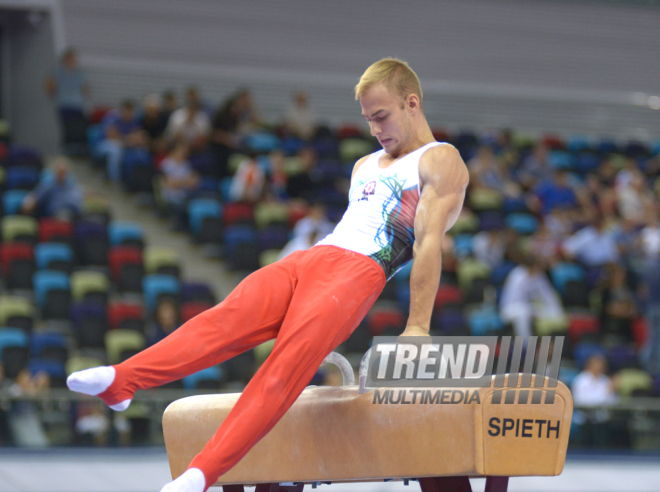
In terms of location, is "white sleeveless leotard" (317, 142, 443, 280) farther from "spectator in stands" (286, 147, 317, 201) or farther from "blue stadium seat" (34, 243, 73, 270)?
"spectator in stands" (286, 147, 317, 201)

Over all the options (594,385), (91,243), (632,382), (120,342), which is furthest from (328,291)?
(91,243)

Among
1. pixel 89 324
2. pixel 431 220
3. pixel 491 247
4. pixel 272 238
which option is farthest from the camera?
pixel 491 247

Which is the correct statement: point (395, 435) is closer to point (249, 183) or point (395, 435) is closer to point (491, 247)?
point (491, 247)

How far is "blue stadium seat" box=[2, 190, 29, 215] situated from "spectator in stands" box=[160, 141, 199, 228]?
162 centimetres

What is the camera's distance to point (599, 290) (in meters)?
8.55

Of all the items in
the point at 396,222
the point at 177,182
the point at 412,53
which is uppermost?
the point at 412,53

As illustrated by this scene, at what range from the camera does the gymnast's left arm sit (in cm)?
261

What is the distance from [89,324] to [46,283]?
31.1 inches

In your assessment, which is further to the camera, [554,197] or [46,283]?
[554,197]

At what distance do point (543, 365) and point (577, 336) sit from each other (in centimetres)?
537

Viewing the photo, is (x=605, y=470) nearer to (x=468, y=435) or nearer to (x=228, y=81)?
(x=468, y=435)

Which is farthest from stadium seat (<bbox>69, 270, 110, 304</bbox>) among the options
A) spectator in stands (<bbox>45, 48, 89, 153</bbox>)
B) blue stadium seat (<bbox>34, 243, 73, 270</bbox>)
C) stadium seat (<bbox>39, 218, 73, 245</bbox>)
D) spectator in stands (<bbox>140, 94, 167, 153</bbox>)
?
spectator in stands (<bbox>45, 48, 89, 153</bbox>)

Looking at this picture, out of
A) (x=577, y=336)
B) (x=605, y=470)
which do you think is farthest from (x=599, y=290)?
(x=605, y=470)

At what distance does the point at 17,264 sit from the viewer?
7465 millimetres
